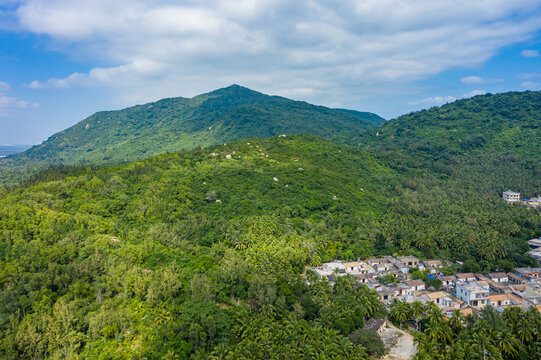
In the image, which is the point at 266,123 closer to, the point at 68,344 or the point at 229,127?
the point at 229,127

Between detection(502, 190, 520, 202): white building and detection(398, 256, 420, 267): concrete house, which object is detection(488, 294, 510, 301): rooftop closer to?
detection(398, 256, 420, 267): concrete house

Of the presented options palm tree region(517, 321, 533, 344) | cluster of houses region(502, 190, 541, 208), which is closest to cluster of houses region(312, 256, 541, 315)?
palm tree region(517, 321, 533, 344)

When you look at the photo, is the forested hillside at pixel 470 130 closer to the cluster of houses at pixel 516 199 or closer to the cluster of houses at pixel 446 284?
the cluster of houses at pixel 516 199

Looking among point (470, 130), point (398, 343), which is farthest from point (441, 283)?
point (470, 130)

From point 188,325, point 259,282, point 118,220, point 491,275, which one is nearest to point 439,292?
point 491,275

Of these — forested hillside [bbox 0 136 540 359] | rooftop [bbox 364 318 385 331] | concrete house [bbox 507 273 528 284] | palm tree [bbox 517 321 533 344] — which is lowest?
rooftop [bbox 364 318 385 331]

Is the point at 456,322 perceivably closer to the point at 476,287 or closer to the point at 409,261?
the point at 476,287

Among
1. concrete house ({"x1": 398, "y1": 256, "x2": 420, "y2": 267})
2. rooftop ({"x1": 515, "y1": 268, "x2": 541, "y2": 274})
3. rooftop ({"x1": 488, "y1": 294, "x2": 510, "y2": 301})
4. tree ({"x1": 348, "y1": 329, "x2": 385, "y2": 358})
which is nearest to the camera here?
tree ({"x1": 348, "y1": 329, "x2": 385, "y2": 358})
